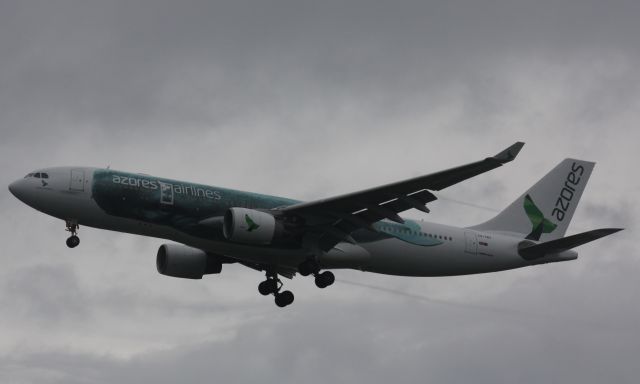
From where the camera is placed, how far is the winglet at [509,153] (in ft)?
110

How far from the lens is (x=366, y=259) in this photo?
41.1 metres

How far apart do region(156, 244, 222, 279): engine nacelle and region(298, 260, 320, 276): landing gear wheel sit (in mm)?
5125

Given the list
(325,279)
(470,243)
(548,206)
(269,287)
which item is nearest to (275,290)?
(269,287)

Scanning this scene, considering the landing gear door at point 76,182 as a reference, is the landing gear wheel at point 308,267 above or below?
below

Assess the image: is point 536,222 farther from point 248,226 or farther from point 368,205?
point 248,226

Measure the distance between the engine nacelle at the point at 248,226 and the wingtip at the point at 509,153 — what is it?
907 cm

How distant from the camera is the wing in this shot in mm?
36031

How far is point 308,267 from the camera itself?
4016 centimetres

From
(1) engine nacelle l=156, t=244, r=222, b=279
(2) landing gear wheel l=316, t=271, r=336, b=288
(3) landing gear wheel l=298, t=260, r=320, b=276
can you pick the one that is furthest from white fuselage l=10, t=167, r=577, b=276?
(1) engine nacelle l=156, t=244, r=222, b=279

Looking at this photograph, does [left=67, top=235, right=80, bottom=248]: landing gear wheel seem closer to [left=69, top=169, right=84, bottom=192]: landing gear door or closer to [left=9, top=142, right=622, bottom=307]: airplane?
[left=9, top=142, right=622, bottom=307]: airplane

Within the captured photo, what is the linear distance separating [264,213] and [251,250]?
157cm

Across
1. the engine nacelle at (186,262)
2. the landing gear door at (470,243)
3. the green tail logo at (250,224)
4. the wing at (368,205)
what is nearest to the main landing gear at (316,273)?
the wing at (368,205)

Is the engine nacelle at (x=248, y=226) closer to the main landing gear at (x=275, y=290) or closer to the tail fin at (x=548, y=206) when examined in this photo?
the main landing gear at (x=275, y=290)

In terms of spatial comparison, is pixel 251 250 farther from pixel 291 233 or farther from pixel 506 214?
pixel 506 214
